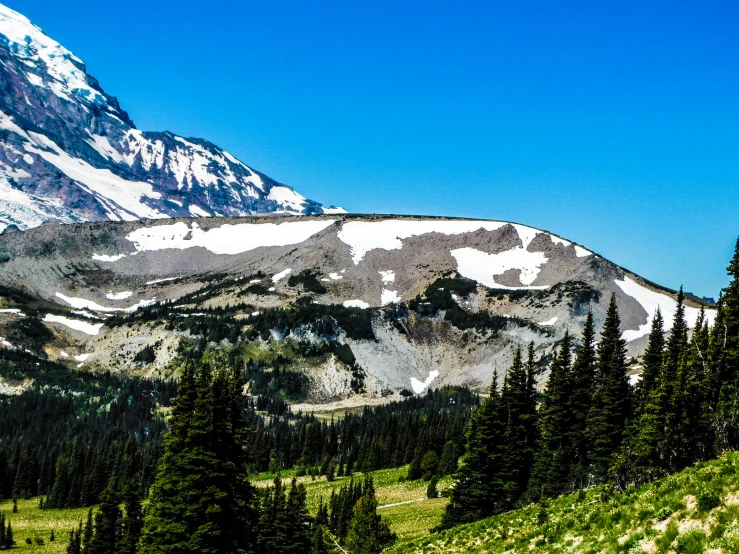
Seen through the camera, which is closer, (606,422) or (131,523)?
(606,422)

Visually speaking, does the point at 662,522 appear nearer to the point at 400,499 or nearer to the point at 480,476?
the point at 480,476

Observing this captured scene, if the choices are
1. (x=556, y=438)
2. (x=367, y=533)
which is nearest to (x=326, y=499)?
(x=367, y=533)

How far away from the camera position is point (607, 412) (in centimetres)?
5256

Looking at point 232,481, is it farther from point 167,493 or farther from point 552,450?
point 552,450

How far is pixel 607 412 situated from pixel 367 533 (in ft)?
62.7

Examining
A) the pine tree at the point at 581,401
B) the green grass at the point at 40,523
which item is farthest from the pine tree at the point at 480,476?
the green grass at the point at 40,523

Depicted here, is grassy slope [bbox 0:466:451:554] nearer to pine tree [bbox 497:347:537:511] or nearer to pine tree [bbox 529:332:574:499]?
pine tree [bbox 497:347:537:511]

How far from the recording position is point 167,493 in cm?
3356

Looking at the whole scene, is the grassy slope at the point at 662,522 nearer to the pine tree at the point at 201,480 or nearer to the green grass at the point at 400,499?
the pine tree at the point at 201,480

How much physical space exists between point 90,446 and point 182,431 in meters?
116

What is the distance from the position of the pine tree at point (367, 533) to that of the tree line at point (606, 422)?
459 cm

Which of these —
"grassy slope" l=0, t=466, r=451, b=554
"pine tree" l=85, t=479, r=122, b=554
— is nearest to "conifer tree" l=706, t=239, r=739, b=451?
"grassy slope" l=0, t=466, r=451, b=554

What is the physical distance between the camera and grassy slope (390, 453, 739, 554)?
51.6 feet

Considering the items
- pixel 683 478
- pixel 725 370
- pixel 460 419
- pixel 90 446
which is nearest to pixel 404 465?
pixel 460 419
